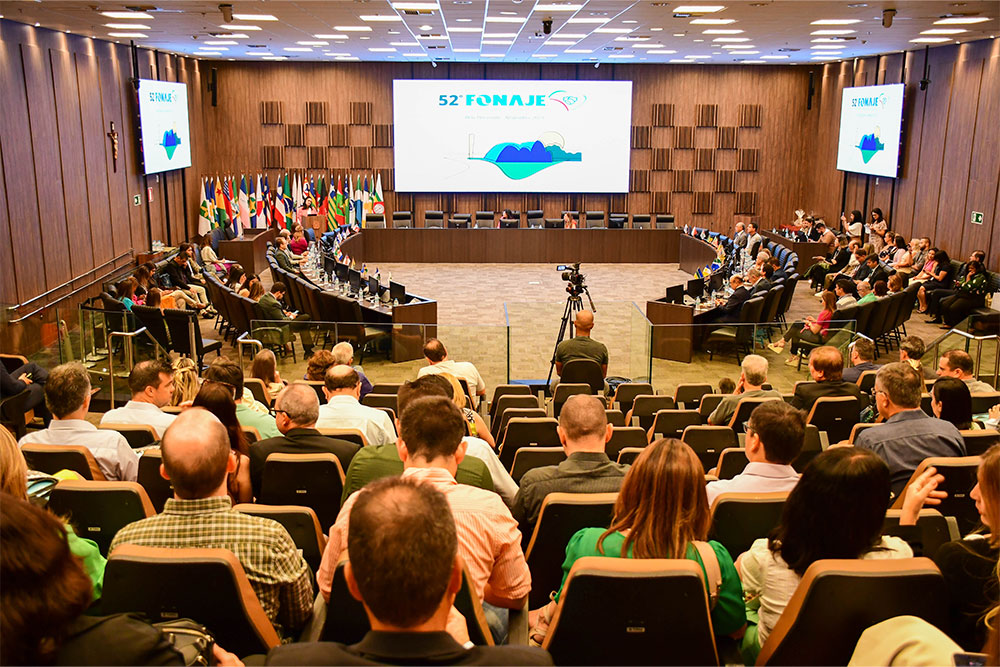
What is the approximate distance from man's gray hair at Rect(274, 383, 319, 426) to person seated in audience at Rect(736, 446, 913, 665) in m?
2.26

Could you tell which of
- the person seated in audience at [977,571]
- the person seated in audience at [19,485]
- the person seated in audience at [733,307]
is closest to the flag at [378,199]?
the person seated in audience at [733,307]

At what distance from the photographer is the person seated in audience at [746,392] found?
6.00 metres

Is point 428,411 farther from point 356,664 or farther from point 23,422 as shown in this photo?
point 23,422

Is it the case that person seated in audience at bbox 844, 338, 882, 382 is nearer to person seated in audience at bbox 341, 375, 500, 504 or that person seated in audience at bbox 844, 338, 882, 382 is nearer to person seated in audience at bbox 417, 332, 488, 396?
person seated in audience at bbox 417, 332, 488, 396

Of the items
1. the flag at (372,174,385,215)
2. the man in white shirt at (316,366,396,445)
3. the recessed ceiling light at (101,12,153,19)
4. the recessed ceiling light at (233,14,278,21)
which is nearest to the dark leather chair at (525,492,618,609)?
the man in white shirt at (316,366,396,445)

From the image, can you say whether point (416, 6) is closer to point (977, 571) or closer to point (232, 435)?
point (232, 435)

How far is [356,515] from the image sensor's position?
5.40ft

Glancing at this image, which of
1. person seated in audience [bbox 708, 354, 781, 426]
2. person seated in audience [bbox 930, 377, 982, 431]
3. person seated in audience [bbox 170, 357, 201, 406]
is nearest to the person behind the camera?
person seated in audience [bbox 930, 377, 982, 431]

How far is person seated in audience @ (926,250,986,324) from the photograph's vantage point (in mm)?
13250

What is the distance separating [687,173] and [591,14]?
11023 mm

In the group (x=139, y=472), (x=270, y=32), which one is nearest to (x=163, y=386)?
(x=139, y=472)

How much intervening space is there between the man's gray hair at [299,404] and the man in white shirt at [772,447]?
72.4 inches

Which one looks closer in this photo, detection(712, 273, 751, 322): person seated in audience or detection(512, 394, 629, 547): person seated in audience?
detection(512, 394, 629, 547): person seated in audience

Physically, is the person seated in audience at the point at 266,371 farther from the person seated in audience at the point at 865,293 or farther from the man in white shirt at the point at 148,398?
the person seated in audience at the point at 865,293
